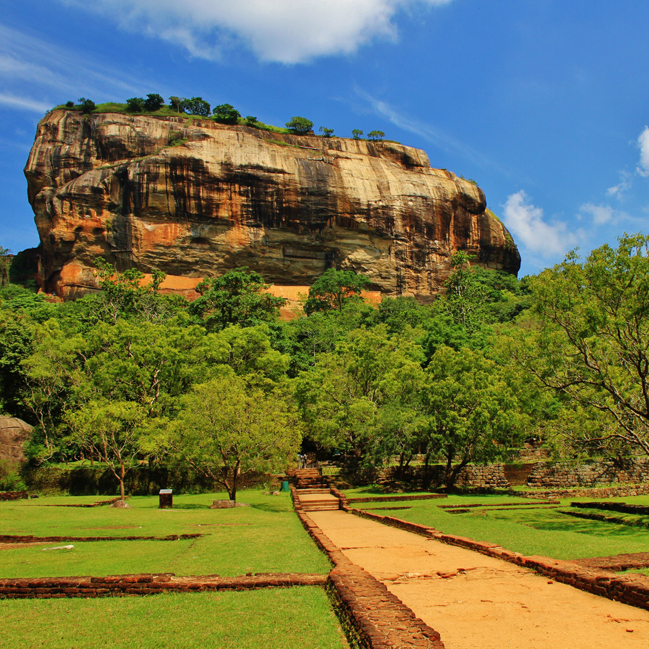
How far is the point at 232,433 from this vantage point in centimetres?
1725

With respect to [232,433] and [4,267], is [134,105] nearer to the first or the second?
[4,267]

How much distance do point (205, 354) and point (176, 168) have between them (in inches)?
1168

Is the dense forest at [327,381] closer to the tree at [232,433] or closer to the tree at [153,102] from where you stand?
the tree at [232,433]

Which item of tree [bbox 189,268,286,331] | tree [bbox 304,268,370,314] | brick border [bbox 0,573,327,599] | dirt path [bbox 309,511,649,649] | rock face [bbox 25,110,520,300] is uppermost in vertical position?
rock face [bbox 25,110,520,300]

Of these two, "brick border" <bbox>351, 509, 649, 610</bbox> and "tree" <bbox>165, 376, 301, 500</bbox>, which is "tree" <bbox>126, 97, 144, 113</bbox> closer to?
"tree" <bbox>165, 376, 301, 500</bbox>

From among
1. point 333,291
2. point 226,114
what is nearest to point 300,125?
point 226,114

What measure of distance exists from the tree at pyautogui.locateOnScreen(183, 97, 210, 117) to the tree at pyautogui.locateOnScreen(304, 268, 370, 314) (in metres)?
27.6

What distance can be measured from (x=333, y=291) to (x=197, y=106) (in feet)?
101

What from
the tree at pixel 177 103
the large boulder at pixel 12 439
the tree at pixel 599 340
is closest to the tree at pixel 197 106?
the tree at pixel 177 103

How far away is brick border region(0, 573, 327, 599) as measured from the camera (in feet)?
19.6

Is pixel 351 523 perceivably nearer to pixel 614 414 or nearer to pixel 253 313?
pixel 614 414

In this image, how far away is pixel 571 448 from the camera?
13.4 m

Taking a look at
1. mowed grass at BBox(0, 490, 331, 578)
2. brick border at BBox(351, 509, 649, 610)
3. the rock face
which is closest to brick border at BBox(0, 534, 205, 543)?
mowed grass at BBox(0, 490, 331, 578)

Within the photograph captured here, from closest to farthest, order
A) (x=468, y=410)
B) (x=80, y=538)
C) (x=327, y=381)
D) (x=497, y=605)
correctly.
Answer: (x=497, y=605)
(x=80, y=538)
(x=468, y=410)
(x=327, y=381)
